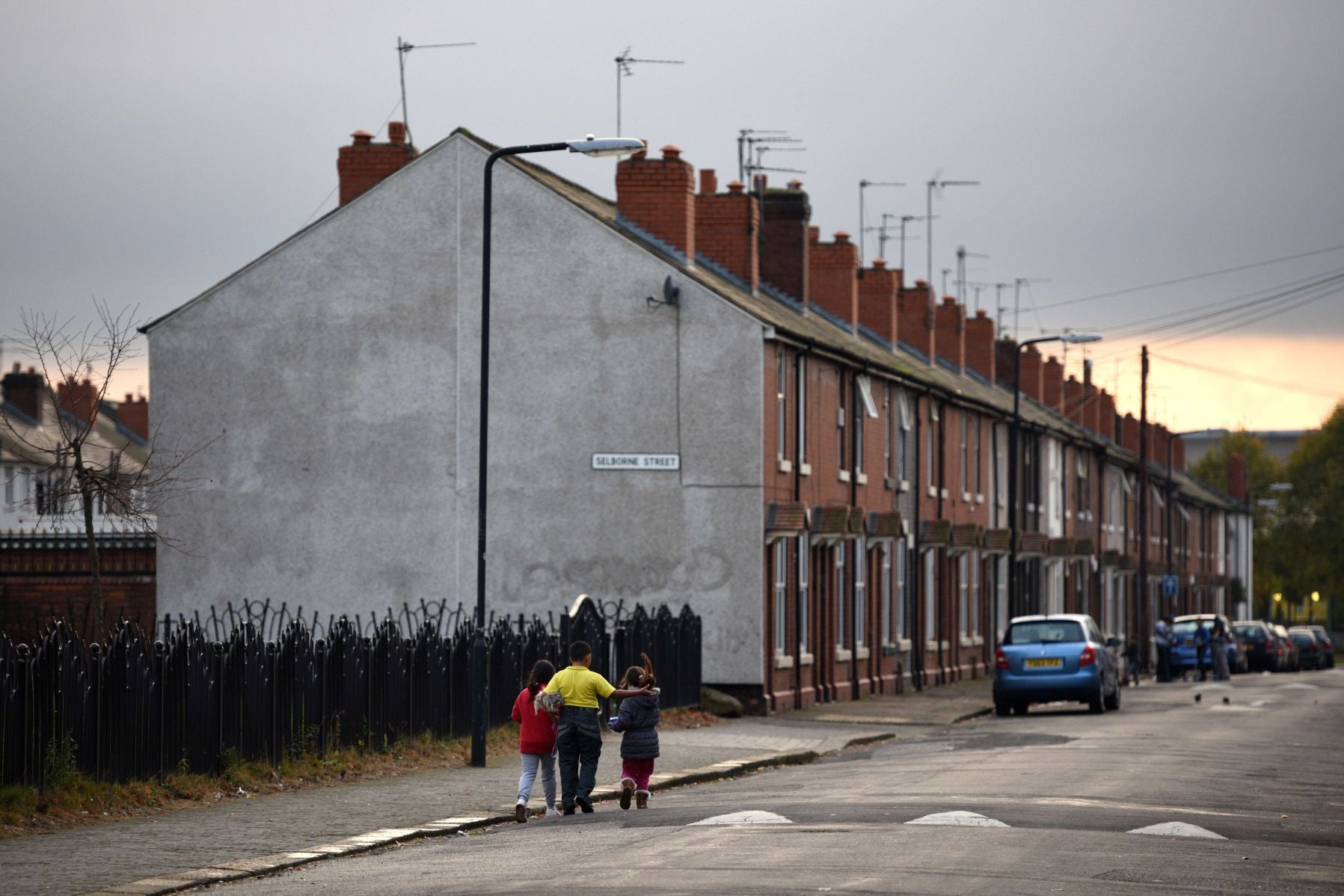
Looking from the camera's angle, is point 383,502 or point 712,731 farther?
point 383,502

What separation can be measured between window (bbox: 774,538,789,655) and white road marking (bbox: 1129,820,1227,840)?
1696 cm

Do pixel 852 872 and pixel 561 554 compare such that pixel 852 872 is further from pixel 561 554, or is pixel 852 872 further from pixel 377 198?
pixel 377 198

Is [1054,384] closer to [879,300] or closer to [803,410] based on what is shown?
[879,300]

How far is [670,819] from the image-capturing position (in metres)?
15.2

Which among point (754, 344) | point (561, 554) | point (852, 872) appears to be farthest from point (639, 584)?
point (852, 872)

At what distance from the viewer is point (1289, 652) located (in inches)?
2564

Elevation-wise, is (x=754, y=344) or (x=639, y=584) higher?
(x=754, y=344)

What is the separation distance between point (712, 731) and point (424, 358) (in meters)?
8.28

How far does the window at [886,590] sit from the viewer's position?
39375 millimetres

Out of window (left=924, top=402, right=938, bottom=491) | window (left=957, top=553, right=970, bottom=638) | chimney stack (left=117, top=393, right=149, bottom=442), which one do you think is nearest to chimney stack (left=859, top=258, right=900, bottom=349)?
window (left=924, top=402, right=938, bottom=491)

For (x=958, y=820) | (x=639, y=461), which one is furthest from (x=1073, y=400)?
(x=958, y=820)

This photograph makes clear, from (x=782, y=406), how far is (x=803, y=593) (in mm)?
3332

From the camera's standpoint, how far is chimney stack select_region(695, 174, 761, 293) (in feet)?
118

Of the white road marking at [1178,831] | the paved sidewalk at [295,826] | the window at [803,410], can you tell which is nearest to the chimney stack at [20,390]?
the window at [803,410]
